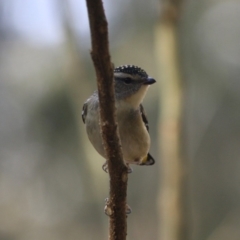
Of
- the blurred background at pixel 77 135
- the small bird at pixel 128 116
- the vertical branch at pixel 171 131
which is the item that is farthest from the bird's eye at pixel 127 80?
the blurred background at pixel 77 135

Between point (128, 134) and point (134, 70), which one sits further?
point (134, 70)

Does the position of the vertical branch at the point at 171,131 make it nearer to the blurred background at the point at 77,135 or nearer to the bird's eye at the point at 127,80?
the bird's eye at the point at 127,80

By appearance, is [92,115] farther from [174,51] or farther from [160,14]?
[160,14]

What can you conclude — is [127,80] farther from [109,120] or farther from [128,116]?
[109,120]

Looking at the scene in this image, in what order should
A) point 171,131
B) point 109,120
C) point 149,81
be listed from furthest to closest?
1. point 171,131
2. point 149,81
3. point 109,120

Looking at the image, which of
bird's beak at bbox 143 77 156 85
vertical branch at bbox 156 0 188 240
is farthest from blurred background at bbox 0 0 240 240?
bird's beak at bbox 143 77 156 85

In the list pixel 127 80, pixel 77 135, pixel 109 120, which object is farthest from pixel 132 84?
pixel 77 135

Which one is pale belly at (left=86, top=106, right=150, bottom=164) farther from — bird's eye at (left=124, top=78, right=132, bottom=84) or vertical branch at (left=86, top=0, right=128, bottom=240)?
vertical branch at (left=86, top=0, right=128, bottom=240)

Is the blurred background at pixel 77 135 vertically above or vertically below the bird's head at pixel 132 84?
below
